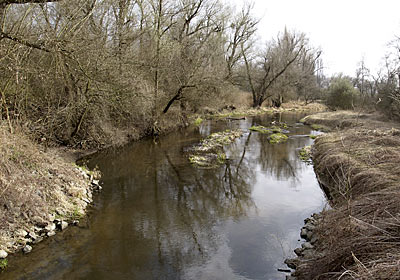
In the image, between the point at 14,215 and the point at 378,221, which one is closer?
the point at 378,221

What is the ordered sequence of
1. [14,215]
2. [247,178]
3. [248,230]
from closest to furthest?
[14,215], [248,230], [247,178]

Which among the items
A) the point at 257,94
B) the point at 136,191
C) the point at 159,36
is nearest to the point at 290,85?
the point at 257,94

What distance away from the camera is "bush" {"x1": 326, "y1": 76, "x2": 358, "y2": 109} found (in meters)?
28.6

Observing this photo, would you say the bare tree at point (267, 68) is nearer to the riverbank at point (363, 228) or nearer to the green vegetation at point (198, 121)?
the green vegetation at point (198, 121)

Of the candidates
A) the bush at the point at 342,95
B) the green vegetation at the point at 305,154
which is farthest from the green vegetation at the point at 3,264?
the bush at the point at 342,95

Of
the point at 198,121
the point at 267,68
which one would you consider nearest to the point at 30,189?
the point at 198,121

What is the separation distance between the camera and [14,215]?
6.08 m

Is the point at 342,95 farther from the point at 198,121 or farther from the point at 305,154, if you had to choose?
the point at 305,154

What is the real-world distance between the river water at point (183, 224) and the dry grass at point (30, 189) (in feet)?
1.68

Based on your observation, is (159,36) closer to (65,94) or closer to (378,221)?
(65,94)

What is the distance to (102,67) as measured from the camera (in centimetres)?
1194

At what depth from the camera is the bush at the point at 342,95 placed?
28.6 meters

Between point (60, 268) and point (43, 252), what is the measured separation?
66 cm

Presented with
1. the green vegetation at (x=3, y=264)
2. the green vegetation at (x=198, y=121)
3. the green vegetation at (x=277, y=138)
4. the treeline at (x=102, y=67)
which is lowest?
the green vegetation at (x=3, y=264)
